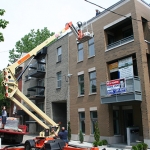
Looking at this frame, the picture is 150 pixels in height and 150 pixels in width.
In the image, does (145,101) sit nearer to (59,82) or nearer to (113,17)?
(113,17)

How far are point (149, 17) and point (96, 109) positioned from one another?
9378 mm

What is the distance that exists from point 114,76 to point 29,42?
3172 cm

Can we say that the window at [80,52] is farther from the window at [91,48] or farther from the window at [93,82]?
the window at [93,82]

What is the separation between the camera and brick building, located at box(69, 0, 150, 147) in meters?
15.8

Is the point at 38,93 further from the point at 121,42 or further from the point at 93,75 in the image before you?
the point at 121,42

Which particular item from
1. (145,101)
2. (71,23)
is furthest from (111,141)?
(71,23)

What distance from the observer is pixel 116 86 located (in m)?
16.4

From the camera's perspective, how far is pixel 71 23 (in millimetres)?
14875

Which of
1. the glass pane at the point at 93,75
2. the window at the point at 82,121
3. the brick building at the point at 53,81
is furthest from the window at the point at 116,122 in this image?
the brick building at the point at 53,81

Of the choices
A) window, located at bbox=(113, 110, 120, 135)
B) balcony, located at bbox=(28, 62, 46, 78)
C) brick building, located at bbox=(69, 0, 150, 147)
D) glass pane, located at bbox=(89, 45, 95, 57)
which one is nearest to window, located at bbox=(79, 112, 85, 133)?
brick building, located at bbox=(69, 0, 150, 147)

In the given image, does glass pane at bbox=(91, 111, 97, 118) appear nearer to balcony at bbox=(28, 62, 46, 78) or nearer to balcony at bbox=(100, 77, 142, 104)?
balcony at bbox=(100, 77, 142, 104)

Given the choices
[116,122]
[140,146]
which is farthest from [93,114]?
[140,146]

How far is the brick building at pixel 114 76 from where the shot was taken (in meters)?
15.8

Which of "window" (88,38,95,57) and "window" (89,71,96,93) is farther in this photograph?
"window" (88,38,95,57)
